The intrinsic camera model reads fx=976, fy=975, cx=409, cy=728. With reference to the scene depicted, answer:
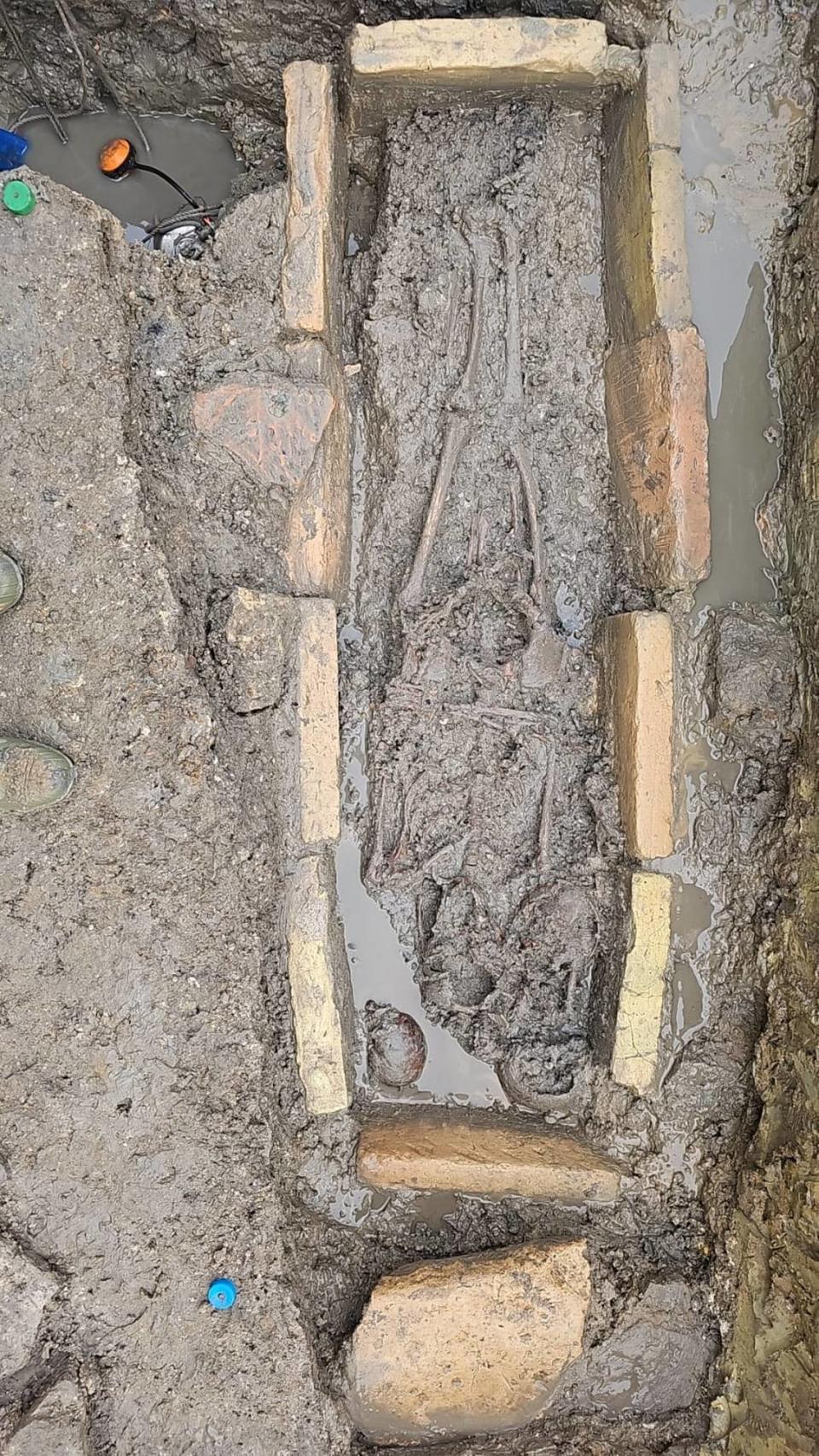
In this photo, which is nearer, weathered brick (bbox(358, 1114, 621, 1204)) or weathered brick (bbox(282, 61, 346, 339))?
weathered brick (bbox(282, 61, 346, 339))

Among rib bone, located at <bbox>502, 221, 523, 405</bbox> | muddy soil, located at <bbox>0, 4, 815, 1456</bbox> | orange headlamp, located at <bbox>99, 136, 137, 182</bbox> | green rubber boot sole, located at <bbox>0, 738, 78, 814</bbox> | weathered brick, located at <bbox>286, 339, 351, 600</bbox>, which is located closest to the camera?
green rubber boot sole, located at <bbox>0, 738, 78, 814</bbox>

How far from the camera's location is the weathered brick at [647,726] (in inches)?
116

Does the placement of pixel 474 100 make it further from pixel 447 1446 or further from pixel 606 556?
pixel 447 1446

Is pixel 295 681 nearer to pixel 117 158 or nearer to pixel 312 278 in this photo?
pixel 312 278

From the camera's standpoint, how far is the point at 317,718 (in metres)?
2.89

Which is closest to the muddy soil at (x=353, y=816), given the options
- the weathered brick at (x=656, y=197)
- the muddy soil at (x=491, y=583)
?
the muddy soil at (x=491, y=583)

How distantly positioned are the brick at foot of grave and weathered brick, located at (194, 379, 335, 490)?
0.39 m

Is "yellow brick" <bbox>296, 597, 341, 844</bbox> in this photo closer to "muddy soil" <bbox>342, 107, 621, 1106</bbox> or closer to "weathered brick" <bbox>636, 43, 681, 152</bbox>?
"muddy soil" <bbox>342, 107, 621, 1106</bbox>

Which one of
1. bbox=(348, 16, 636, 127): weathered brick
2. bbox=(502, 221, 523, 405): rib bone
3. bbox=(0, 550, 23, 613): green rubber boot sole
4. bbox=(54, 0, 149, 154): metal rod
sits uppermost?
bbox=(54, 0, 149, 154): metal rod

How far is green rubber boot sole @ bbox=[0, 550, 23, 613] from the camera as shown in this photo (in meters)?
2.58

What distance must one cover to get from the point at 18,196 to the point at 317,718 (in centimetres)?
160

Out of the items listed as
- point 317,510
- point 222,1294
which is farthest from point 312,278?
point 222,1294

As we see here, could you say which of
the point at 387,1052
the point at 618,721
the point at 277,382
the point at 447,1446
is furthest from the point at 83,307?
the point at 447,1446

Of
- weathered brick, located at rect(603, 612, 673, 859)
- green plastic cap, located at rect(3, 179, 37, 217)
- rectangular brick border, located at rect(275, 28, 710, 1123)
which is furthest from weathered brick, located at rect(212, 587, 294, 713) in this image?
green plastic cap, located at rect(3, 179, 37, 217)
